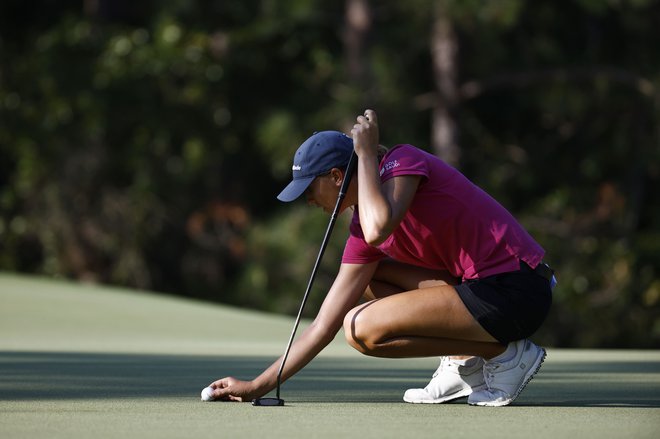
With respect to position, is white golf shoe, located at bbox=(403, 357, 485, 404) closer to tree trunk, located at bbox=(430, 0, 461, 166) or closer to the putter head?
the putter head

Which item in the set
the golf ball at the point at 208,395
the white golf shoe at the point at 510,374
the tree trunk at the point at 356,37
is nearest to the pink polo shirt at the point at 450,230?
the white golf shoe at the point at 510,374

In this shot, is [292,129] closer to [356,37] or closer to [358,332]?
[356,37]

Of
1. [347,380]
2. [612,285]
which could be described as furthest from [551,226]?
[347,380]

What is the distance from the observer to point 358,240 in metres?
5.11

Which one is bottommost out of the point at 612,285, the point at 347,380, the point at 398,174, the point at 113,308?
the point at 612,285

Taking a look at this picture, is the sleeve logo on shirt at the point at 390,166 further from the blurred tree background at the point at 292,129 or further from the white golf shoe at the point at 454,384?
the blurred tree background at the point at 292,129

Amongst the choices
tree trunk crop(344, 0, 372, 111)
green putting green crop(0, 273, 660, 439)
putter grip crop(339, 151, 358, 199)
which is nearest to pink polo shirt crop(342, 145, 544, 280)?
putter grip crop(339, 151, 358, 199)

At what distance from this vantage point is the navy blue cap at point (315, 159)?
4969mm

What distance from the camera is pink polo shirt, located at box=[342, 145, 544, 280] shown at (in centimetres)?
498

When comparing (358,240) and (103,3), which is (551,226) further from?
(358,240)

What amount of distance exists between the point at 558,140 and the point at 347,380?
14.8 metres

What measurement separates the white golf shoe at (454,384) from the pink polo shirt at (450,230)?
0.37 meters

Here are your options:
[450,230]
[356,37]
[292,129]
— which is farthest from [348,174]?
[356,37]

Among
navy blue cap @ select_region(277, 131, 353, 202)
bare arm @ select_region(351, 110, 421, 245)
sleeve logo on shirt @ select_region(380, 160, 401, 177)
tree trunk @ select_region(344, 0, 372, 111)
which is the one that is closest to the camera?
bare arm @ select_region(351, 110, 421, 245)
